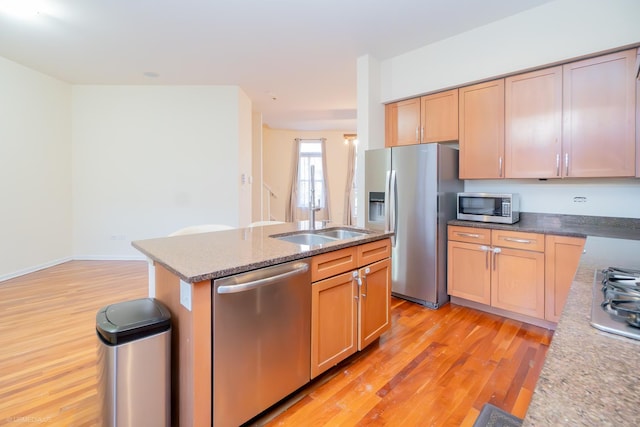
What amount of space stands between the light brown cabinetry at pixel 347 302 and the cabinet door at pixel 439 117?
1.70 m

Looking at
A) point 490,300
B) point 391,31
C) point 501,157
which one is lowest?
point 490,300

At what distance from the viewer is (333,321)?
1.89 meters

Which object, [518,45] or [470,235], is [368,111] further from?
[470,235]

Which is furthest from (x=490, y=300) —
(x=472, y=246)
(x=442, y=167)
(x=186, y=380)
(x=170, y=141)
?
(x=170, y=141)

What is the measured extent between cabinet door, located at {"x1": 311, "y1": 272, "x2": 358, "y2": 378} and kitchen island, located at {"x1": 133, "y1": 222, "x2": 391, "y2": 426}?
0.57 feet

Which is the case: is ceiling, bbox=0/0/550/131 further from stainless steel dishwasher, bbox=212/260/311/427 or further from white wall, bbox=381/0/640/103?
stainless steel dishwasher, bbox=212/260/311/427

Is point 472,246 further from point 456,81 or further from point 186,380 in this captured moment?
point 186,380

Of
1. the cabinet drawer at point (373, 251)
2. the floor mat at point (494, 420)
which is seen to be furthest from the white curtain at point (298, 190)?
the floor mat at point (494, 420)

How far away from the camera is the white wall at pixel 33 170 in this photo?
153 inches

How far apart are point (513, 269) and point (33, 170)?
240 inches

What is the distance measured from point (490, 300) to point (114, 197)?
5.54 m

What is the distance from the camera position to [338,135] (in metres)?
8.21

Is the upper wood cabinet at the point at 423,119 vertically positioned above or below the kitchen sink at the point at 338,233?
above

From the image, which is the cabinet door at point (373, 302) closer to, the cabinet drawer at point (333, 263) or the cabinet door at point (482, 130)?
the cabinet drawer at point (333, 263)
